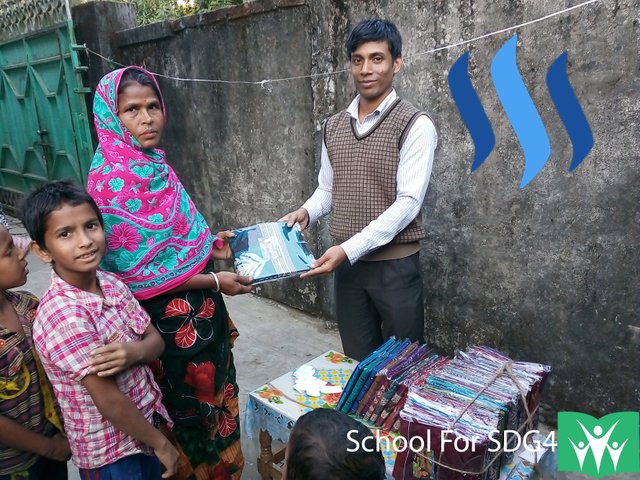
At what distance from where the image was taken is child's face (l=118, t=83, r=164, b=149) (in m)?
1.66

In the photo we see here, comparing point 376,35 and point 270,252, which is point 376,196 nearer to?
point 270,252

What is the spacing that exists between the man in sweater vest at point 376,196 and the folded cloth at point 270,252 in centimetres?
7

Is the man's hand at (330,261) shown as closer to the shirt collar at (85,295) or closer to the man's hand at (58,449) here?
the shirt collar at (85,295)

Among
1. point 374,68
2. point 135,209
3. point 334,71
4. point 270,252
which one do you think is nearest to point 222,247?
point 270,252

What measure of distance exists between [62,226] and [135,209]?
0.29m

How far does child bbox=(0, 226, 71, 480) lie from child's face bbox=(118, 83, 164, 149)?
1.66ft

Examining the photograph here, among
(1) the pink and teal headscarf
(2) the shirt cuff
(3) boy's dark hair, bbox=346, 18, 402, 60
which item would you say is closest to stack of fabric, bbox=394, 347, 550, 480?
(2) the shirt cuff

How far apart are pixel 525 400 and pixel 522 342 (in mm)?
1273

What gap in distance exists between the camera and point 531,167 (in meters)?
2.46

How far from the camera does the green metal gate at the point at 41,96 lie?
206 inches

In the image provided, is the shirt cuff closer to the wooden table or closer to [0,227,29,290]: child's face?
the wooden table

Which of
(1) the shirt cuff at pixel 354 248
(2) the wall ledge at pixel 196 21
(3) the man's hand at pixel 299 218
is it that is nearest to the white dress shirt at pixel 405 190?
(1) the shirt cuff at pixel 354 248

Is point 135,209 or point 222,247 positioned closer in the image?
point 135,209

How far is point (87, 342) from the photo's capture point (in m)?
1.33
